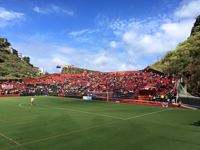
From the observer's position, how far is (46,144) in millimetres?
15281

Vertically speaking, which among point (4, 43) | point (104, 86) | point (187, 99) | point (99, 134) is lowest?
point (99, 134)

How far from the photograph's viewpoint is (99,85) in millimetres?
59688

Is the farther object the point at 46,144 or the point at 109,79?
the point at 109,79

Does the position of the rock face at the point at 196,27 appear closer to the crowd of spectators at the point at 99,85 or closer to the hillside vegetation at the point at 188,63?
the hillside vegetation at the point at 188,63

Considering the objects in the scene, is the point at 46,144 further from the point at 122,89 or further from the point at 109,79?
the point at 109,79

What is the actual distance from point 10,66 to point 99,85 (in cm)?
8163

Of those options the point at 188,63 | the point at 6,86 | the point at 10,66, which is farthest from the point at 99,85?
the point at 10,66

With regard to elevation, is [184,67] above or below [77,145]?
above

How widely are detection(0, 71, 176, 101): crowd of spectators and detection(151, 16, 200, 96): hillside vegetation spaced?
404 centimetres

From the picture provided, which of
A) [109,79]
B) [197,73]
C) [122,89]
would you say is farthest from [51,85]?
[197,73]

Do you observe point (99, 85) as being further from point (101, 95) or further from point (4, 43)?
point (4, 43)

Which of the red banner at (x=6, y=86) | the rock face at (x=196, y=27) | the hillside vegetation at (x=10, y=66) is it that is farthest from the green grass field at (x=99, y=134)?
the hillside vegetation at (x=10, y=66)

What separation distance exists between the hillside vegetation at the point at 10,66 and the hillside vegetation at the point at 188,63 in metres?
72.2

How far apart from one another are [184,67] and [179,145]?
41951mm
